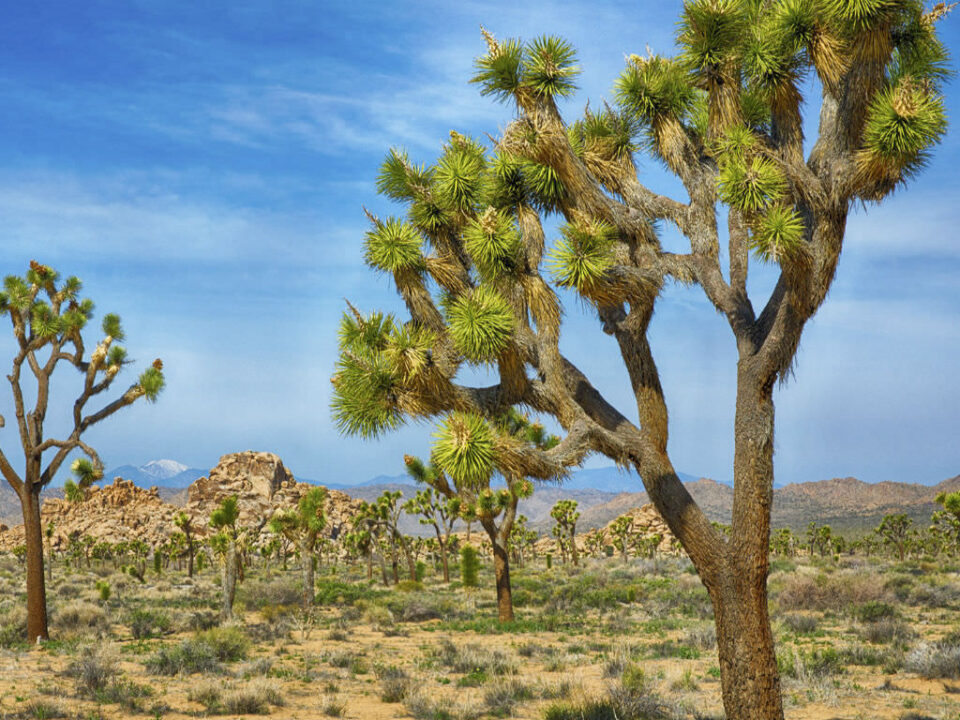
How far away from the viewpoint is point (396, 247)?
9.55 m

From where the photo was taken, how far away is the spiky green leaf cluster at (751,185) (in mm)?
7582

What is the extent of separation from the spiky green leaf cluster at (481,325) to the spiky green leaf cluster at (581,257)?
716mm

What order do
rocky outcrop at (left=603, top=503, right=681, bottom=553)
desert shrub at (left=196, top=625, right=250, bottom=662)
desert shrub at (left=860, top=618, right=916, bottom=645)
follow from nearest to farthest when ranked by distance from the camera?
desert shrub at (left=196, top=625, right=250, bottom=662)
desert shrub at (left=860, top=618, right=916, bottom=645)
rocky outcrop at (left=603, top=503, right=681, bottom=553)

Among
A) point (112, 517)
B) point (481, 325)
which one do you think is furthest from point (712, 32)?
point (112, 517)

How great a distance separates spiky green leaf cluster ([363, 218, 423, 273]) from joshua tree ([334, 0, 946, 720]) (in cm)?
3

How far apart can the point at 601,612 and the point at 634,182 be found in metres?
17.1

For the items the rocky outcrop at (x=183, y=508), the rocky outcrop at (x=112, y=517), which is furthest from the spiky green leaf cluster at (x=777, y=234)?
the rocky outcrop at (x=112, y=517)

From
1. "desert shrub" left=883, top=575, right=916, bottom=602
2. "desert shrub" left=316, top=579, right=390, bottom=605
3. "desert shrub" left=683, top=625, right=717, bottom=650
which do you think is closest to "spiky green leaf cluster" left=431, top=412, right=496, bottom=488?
"desert shrub" left=683, top=625, right=717, bottom=650

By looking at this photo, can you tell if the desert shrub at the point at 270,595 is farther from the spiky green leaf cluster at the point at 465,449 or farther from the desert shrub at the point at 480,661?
the spiky green leaf cluster at the point at 465,449

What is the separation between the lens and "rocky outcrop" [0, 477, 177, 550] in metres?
69.0

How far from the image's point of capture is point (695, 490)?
159 m

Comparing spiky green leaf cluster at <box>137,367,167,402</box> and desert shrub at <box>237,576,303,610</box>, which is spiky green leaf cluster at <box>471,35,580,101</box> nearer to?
spiky green leaf cluster at <box>137,367,167,402</box>

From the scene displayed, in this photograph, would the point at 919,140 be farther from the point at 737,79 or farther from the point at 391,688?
the point at 391,688

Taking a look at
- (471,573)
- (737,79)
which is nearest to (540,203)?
(737,79)
